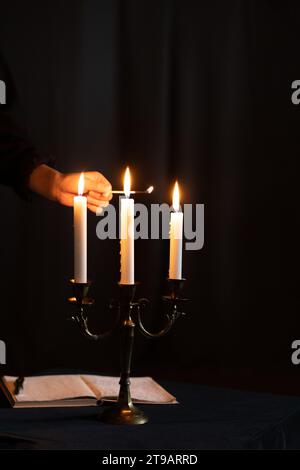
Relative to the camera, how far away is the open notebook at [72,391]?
3.90ft

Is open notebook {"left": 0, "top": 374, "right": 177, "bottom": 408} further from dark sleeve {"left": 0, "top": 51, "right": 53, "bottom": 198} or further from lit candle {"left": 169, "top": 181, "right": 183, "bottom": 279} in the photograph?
dark sleeve {"left": 0, "top": 51, "right": 53, "bottom": 198}

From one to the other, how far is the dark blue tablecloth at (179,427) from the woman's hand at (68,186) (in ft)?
1.22

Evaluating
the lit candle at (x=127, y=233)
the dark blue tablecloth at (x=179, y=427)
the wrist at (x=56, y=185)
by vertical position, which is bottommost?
the dark blue tablecloth at (x=179, y=427)

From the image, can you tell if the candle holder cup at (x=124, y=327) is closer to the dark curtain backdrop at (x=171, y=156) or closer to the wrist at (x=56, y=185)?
the wrist at (x=56, y=185)

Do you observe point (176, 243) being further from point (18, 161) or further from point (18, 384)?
point (18, 161)

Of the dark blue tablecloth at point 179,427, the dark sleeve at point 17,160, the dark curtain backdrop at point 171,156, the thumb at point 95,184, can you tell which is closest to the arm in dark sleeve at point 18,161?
the dark sleeve at point 17,160

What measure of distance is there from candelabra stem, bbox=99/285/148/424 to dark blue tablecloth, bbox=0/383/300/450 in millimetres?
19

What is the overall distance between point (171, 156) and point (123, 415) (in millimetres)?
1690

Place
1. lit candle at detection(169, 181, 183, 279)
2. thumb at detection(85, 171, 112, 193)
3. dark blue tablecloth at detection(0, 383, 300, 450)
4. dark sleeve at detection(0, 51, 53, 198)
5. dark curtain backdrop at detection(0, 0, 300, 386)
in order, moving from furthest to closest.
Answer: dark curtain backdrop at detection(0, 0, 300, 386), dark sleeve at detection(0, 51, 53, 198), thumb at detection(85, 171, 112, 193), lit candle at detection(169, 181, 183, 279), dark blue tablecloth at detection(0, 383, 300, 450)

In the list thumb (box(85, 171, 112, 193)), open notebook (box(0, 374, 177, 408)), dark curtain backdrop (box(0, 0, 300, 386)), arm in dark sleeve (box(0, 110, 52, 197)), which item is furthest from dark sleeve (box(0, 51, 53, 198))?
dark curtain backdrop (box(0, 0, 300, 386))

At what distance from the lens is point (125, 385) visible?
1.11m

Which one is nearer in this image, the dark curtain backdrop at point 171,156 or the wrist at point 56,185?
the wrist at point 56,185

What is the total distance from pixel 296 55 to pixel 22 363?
1482mm

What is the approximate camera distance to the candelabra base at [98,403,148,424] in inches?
42.8
